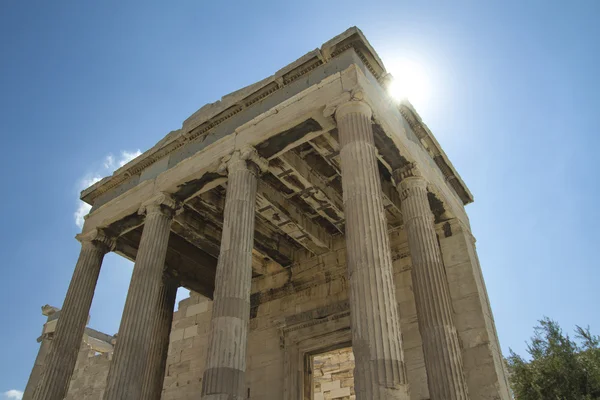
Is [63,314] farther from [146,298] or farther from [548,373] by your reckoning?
[548,373]

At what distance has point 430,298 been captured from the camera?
11.3m

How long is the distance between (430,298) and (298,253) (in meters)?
7.05

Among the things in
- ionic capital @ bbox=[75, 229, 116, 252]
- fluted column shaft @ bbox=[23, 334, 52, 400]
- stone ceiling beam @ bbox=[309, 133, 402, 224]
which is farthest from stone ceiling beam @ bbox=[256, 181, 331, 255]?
fluted column shaft @ bbox=[23, 334, 52, 400]

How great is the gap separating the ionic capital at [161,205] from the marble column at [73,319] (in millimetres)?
2429

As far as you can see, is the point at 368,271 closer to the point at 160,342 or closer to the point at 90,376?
the point at 160,342

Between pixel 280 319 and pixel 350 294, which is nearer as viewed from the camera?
pixel 350 294

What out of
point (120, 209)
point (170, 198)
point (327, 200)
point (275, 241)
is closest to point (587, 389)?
point (327, 200)

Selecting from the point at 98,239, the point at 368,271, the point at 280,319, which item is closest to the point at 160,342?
the point at 98,239

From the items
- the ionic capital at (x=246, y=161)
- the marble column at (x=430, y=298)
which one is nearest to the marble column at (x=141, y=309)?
the ionic capital at (x=246, y=161)

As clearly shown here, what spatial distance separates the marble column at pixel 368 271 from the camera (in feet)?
25.0

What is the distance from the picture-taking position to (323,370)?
1867cm

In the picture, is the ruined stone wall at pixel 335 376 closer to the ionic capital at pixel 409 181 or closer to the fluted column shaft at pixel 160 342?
the fluted column shaft at pixel 160 342

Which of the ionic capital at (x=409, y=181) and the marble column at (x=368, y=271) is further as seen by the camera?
the ionic capital at (x=409, y=181)

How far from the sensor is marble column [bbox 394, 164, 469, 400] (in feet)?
33.1
